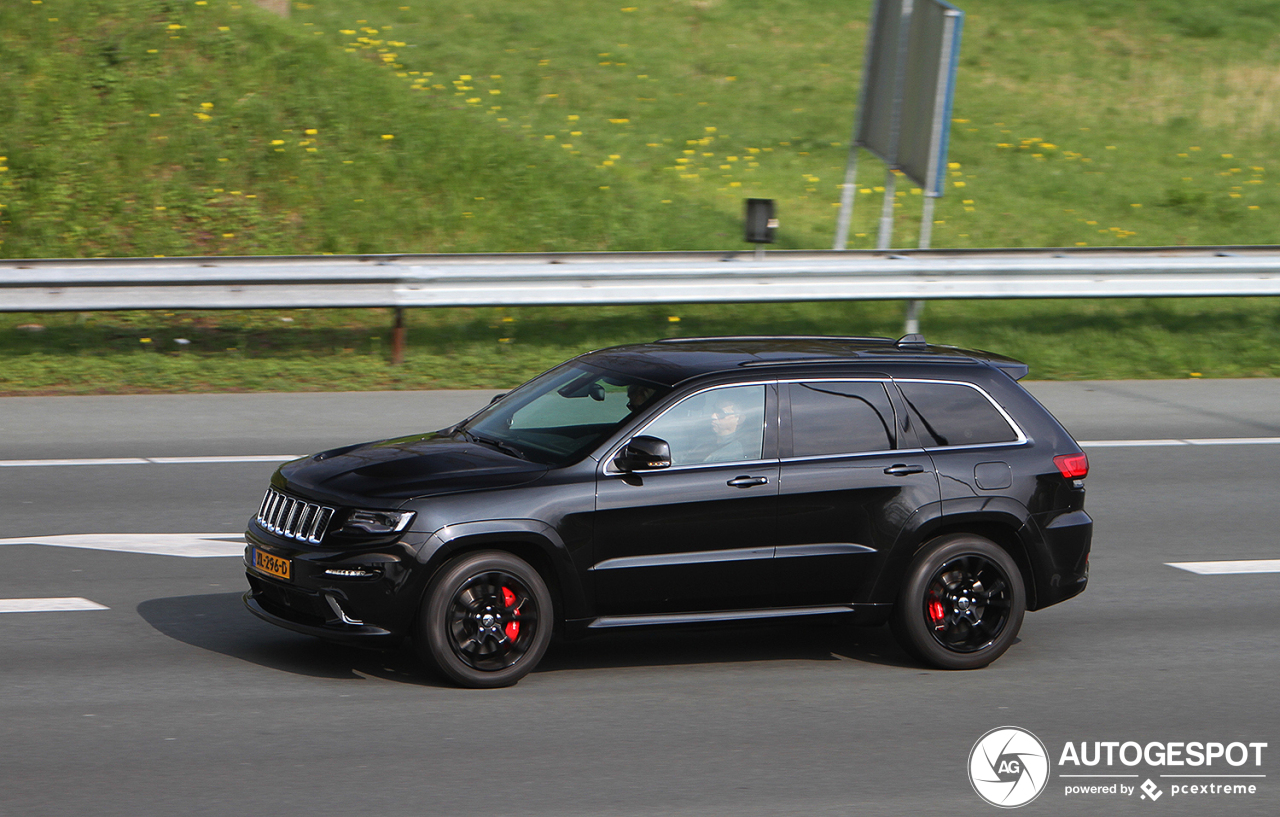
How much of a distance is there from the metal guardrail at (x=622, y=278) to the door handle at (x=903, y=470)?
302 inches

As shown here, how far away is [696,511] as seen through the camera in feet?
20.9

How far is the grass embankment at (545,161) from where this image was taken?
14.6m

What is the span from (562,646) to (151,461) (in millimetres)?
4914

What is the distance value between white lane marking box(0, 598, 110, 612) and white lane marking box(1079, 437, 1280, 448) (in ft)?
26.1

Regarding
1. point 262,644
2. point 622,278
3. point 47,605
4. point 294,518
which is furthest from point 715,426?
point 622,278

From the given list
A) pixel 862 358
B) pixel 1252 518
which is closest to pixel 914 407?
pixel 862 358

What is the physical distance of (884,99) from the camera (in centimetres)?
1716

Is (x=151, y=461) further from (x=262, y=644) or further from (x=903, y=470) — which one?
(x=903, y=470)

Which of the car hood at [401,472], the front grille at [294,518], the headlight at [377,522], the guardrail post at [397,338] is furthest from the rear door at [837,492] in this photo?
the guardrail post at [397,338]

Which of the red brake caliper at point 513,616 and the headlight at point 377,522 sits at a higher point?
the headlight at point 377,522

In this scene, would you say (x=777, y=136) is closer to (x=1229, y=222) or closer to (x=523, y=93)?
(x=523, y=93)

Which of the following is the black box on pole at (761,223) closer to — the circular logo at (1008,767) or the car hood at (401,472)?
the car hood at (401,472)

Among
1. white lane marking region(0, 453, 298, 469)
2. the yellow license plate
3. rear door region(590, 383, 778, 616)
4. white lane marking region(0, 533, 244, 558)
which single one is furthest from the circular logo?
white lane marking region(0, 453, 298, 469)

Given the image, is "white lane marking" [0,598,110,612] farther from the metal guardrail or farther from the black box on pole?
the black box on pole
